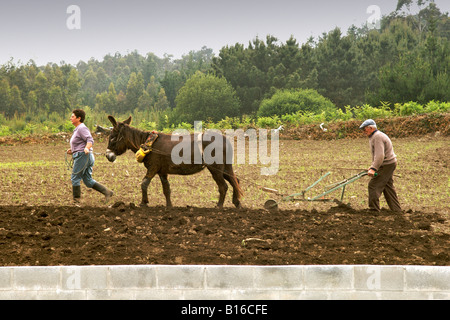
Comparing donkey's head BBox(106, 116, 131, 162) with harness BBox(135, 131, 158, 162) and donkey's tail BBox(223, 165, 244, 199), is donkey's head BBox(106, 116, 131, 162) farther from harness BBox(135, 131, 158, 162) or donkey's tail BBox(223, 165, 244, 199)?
donkey's tail BBox(223, 165, 244, 199)

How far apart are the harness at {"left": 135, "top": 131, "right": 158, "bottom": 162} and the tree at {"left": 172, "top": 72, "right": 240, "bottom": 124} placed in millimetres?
33703

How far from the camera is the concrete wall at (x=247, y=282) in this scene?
6473mm

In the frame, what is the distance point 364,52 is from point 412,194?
3997 centimetres

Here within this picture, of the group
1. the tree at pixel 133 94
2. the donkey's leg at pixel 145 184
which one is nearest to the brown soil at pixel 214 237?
the donkey's leg at pixel 145 184

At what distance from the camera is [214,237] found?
8.45 meters

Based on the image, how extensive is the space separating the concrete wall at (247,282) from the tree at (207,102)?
3820 cm

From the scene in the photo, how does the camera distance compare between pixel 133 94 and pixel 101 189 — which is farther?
pixel 133 94

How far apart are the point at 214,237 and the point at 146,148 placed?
9.85 ft

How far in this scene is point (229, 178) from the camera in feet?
35.6

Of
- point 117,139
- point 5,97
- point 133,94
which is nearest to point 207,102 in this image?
point 5,97

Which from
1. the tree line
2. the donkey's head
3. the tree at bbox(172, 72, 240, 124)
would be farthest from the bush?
the donkey's head

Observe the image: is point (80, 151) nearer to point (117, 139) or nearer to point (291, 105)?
point (117, 139)

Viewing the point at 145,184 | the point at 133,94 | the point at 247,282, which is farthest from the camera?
the point at 133,94

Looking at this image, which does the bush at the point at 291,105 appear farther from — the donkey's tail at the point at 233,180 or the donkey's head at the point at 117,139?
the donkey's head at the point at 117,139
